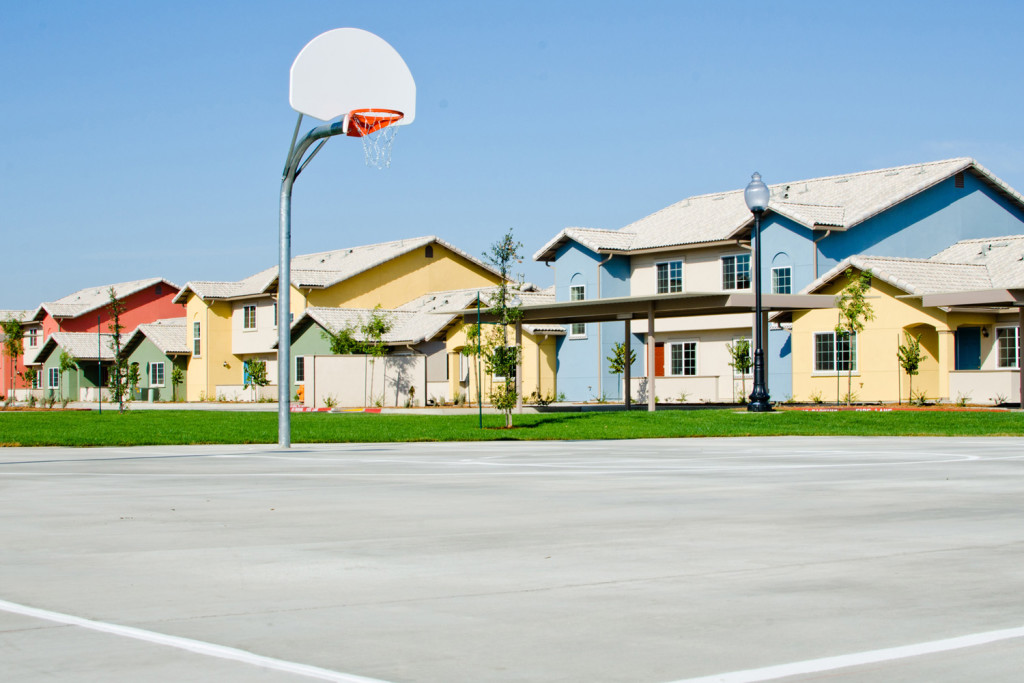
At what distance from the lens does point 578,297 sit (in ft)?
173

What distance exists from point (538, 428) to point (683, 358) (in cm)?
2257

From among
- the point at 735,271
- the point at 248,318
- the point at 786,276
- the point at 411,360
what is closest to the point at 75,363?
the point at 248,318

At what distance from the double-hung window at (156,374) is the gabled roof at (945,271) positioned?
4215 centimetres

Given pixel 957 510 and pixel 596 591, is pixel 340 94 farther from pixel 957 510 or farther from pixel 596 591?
pixel 596 591

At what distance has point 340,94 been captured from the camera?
859 inches

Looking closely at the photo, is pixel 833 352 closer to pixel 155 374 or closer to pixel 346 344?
pixel 346 344

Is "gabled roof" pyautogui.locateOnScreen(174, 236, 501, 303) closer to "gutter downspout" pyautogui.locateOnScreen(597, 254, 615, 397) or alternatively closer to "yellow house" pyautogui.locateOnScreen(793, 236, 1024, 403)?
"gutter downspout" pyautogui.locateOnScreen(597, 254, 615, 397)

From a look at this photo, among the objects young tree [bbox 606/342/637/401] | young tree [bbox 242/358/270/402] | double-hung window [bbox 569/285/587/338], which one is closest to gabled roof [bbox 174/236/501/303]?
young tree [bbox 242/358/270/402]

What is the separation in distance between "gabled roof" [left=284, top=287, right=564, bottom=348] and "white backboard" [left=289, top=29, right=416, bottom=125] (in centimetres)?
2998

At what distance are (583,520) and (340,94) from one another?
13473 mm

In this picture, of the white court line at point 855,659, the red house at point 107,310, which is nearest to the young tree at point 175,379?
the red house at point 107,310

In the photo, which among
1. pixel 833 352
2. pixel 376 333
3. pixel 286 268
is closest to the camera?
pixel 286 268

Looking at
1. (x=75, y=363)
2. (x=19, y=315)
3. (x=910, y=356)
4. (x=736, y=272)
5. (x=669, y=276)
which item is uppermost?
(x=19, y=315)

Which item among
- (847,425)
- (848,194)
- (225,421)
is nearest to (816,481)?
(847,425)
